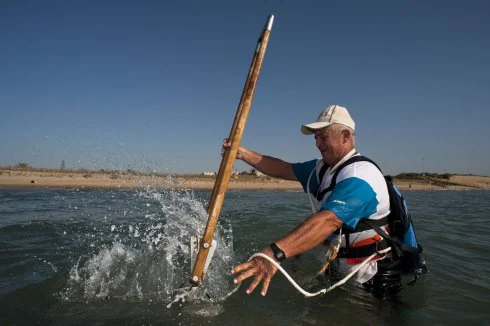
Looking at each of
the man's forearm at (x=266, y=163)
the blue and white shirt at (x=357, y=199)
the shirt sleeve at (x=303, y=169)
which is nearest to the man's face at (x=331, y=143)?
the blue and white shirt at (x=357, y=199)

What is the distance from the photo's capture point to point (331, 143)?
418 cm

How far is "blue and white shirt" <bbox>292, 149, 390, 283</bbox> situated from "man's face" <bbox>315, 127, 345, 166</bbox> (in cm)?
11

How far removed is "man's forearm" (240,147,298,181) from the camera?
19.3 ft

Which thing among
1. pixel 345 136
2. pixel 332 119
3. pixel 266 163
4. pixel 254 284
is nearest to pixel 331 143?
pixel 345 136

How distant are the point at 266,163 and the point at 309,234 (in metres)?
2.95

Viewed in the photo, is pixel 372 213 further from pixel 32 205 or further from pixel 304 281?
pixel 32 205

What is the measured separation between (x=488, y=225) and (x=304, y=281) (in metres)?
10.5

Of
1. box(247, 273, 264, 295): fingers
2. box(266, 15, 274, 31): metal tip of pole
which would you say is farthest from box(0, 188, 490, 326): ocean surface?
box(266, 15, 274, 31): metal tip of pole

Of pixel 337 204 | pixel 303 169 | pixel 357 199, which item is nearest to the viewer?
pixel 337 204

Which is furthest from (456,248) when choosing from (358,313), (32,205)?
(32,205)

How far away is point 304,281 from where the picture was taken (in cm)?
558

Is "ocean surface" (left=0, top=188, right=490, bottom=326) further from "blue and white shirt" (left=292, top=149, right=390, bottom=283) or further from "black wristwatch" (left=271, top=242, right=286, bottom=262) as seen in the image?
"black wristwatch" (left=271, top=242, right=286, bottom=262)

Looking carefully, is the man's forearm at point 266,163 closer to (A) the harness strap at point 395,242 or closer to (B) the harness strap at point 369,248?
(B) the harness strap at point 369,248

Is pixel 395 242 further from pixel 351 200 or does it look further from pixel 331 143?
pixel 331 143
